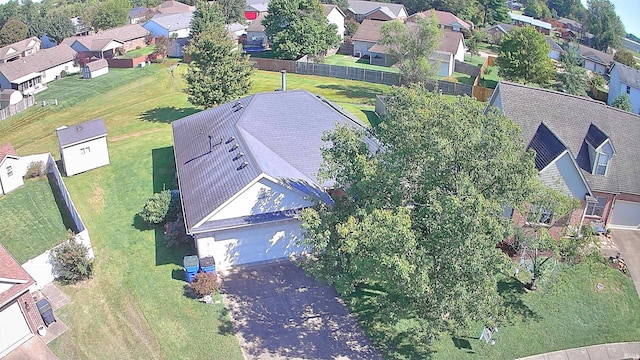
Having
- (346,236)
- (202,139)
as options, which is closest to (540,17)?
(202,139)

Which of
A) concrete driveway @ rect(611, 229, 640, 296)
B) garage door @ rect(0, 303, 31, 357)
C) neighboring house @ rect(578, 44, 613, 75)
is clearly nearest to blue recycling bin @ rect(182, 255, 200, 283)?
garage door @ rect(0, 303, 31, 357)

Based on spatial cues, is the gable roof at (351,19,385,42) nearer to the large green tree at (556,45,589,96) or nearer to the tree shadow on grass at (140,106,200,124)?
the large green tree at (556,45,589,96)

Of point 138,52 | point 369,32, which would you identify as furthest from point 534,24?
point 138,52

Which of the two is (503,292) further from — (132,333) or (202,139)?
(202,139)

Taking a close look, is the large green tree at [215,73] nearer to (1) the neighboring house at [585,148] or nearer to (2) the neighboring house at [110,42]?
(1) the neighboring house at [585,148]

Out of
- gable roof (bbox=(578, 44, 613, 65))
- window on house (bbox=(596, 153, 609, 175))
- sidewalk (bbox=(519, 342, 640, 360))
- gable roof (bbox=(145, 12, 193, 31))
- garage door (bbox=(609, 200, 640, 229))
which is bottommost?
sidewalk (bbox=(519, 342, 640, 360))

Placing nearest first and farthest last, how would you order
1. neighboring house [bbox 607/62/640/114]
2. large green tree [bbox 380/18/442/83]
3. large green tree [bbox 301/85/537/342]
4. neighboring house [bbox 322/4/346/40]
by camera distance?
large green tree [bbox 301/85/537/342] < large green tree [bbox 380/18/442/83] < neighboring house [bbox 607/62/640/114] < neighboring house [bbox 322/4/346/40]

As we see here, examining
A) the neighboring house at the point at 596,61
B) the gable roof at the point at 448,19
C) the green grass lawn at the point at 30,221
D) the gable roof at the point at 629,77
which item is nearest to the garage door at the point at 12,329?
the green grass lawn at the point at 30,221
